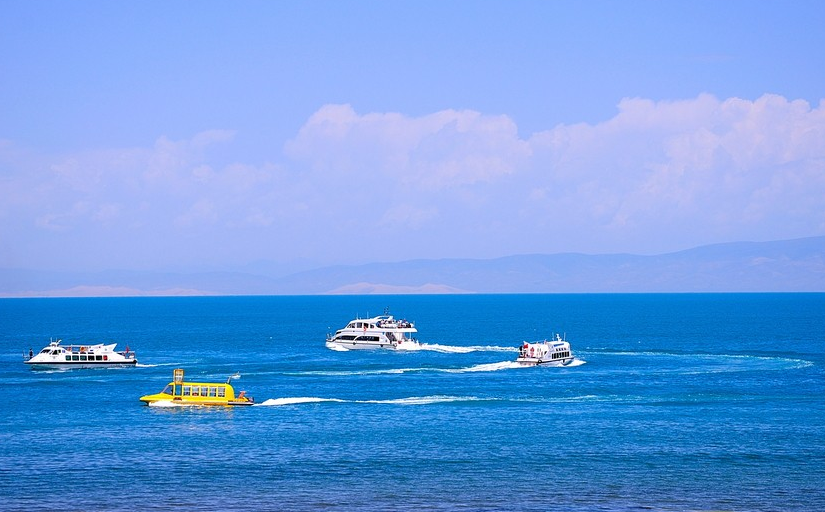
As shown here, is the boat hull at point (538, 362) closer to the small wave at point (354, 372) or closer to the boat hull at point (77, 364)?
the small wave at point (354, 372)

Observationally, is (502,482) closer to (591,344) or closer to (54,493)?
(54,493)

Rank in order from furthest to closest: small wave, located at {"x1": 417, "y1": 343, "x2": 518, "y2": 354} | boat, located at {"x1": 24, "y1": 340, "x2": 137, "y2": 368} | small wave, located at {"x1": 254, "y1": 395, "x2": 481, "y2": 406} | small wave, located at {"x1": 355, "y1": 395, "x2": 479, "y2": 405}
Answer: small wave, located at {"x1": 417, "y1": 343, "x2": 518, "y2": 354} < boat, located at {"x1": 24, "y1": 340, "x2": 137, "y2": 368} < small wave, located at {"x1": 355, "y1": 395, "x2": 479, "y2": 405} < small wave, located at {"x1": 254, "y1": 395, "x2": 481, "y2": 406}

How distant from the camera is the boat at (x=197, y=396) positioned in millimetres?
95750

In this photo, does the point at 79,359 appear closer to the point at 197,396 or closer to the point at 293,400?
the point at 197,396

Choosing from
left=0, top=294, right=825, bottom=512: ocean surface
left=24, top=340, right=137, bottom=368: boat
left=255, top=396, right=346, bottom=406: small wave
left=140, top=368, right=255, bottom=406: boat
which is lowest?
left=0, top=294, right=825, bottom=512: ocean surface

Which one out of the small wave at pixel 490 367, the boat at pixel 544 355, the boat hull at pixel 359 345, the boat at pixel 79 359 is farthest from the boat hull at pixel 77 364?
the boat at pixel 544 355

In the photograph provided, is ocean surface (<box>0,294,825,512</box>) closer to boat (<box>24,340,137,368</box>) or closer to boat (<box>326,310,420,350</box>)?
boat (<box>24,340,137,368</box>)

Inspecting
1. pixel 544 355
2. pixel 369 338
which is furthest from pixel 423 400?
pixel 369 338

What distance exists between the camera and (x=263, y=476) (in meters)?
65.7

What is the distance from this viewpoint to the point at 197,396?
3826 inches

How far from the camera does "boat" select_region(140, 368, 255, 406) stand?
314ft

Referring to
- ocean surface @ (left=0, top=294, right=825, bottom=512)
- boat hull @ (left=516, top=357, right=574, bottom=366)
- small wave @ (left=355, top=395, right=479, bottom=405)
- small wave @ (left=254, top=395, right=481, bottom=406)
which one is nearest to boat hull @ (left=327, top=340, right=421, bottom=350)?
ocean surface @ (left=0, top=294, right=825, bottom=512)

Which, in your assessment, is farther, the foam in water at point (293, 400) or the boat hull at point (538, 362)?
the boat hull at point (538, 362)

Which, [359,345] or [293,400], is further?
[359,345]
